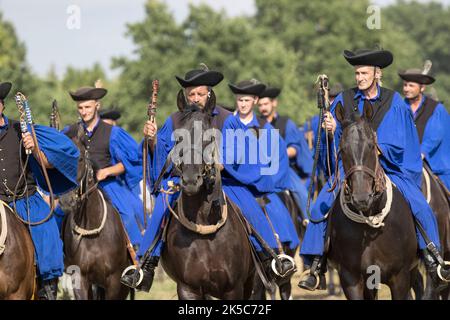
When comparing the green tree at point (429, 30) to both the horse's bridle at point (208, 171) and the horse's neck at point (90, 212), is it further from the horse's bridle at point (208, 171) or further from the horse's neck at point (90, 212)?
the horse's bridle at point (208, 171)

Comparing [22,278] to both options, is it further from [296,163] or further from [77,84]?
[77,84]

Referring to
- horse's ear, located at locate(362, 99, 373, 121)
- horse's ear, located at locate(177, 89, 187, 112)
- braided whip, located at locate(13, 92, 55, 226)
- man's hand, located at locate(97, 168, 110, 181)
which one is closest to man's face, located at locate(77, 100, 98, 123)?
man's hand, located at locate(97, 168, 110, 181)

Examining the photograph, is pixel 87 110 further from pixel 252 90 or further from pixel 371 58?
pixel 371 58

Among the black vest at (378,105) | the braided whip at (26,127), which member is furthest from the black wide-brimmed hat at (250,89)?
the braided whip at (26,127)

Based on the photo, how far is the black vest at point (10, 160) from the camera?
1036 cm

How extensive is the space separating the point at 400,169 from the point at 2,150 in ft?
13.8

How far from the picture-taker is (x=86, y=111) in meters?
13.5

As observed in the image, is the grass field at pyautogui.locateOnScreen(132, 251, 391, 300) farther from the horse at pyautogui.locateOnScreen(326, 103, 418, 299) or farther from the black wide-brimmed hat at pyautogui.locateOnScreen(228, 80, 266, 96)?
the horse at pyautogui.locateOnScreen(326, 103, 418, 299)

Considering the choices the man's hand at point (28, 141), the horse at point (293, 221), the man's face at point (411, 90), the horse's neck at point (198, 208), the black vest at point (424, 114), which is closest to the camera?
the horse's neck at point (198, 208)

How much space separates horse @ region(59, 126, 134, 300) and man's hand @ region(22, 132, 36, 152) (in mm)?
2305

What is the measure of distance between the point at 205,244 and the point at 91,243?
123 inches

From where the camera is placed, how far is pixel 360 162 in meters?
9.73

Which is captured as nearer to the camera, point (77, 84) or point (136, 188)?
point (136, 188)
